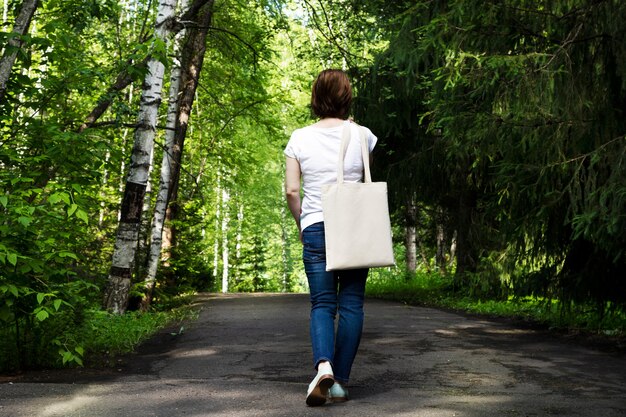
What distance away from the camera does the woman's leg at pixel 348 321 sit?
18.2 ft

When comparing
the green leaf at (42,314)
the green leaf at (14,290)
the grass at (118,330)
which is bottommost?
the grass at (118,330)

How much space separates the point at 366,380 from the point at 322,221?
1627 millimetres

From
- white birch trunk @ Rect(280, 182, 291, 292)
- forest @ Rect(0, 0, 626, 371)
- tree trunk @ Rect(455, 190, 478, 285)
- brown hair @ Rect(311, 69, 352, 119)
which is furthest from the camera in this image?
white birch trunk @ Rect(280, 182, 291, 292)

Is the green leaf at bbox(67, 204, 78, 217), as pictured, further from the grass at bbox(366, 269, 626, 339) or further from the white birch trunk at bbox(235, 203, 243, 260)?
the white birch trunk at bbox(235, 203, 243, 260)

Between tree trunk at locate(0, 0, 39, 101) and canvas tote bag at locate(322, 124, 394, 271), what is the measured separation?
3.55 m

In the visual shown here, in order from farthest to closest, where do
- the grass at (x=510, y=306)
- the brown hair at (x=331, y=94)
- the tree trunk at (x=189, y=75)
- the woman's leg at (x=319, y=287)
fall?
1. the tree trunk at (x=189, y=75)
2. the grass at (x=510, y=306)
3. the brown hair at (x=331, y=94)
4. the woman's leg at (x=319, y=287)

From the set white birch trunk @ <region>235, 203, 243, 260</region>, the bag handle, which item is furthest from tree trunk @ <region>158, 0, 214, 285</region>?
white birch trunk @ <region>235, 203, 243, 260</region>

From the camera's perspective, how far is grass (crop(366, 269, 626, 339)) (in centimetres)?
1069

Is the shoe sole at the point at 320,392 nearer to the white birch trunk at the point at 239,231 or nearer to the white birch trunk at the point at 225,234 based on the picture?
the white birch trunk at the point at 225,234

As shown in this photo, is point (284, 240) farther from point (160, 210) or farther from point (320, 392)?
point (320, 392)

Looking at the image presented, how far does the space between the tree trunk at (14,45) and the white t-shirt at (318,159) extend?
3.19 m

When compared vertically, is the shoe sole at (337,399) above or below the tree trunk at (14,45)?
below

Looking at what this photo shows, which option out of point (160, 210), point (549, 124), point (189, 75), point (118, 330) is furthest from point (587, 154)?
point (189, 75)

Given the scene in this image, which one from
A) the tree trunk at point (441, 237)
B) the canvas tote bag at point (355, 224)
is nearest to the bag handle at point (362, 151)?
the canvas tote bag at point (355, 224)
